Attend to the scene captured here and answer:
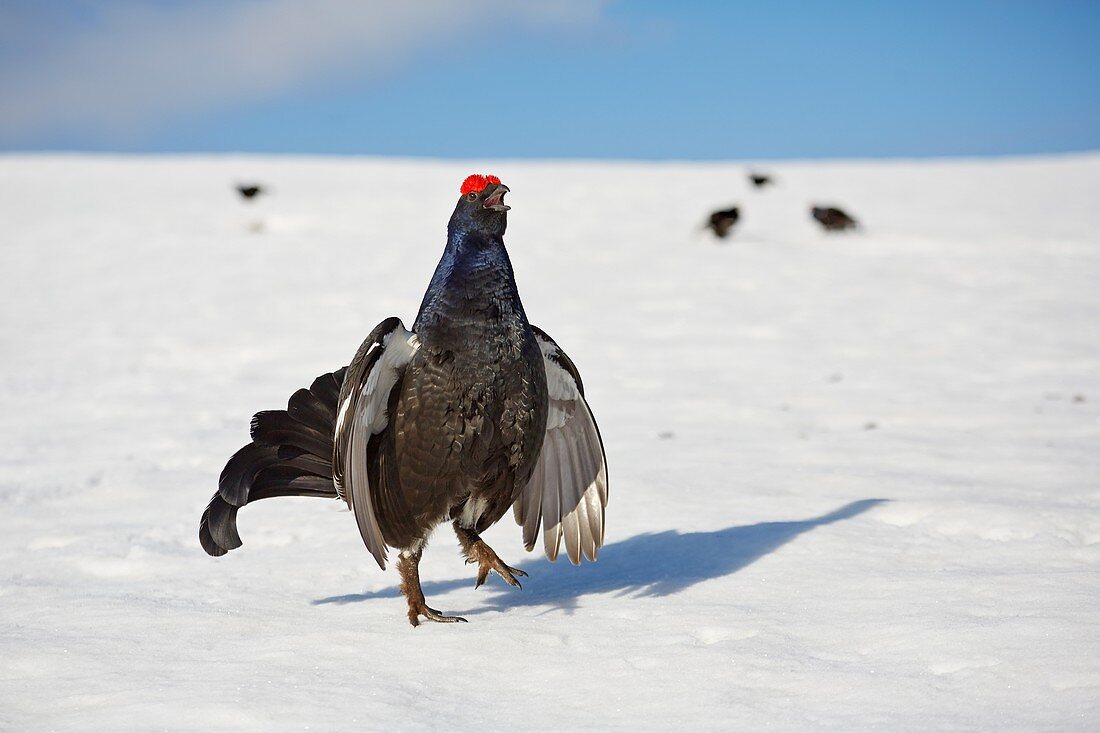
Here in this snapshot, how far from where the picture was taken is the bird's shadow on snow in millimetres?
4070

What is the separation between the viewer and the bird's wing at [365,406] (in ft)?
11.4

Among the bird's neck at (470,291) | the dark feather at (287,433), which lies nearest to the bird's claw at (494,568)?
the dark feather at (287,433)

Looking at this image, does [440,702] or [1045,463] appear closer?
[440,702]

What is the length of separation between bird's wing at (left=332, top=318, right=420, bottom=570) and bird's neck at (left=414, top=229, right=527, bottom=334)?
0.38 ft

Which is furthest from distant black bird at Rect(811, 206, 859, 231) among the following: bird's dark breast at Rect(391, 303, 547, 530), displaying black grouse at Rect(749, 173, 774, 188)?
bird's dark breast at Rect(391, 303, 547, 530)

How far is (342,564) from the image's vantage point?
4.52 meters

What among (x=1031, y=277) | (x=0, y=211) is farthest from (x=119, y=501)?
(x=0, y=211)

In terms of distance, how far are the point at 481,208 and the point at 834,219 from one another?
1462 cm

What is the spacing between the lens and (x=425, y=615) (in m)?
3.75

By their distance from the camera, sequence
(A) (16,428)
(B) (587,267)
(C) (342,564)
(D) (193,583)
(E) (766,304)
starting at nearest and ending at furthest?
(D) (193,583) → (C) (342,564) → (A) (16,428) → (E) (766,304) → (B) (587,267)

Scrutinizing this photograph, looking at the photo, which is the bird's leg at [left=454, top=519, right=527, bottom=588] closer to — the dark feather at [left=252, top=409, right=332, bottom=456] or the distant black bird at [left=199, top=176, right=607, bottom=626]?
the distant black bird at [left=199, top=176, right=607, bottom=626]

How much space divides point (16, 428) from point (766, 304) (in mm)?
8057

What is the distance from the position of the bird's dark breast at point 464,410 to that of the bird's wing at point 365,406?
6 cm

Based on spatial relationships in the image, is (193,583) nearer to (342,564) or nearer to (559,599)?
(342,564)
